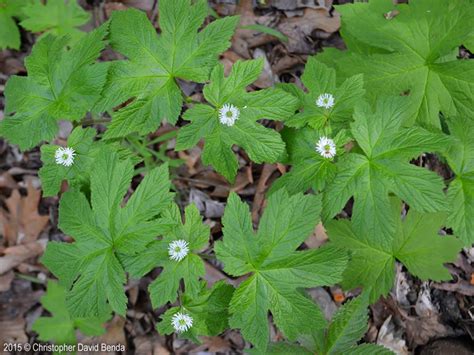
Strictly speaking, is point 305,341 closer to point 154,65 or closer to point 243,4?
point 154,65

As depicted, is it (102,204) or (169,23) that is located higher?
(169,23)

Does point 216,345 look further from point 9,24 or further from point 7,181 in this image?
point 9,24

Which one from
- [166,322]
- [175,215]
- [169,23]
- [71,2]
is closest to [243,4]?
[71,2]

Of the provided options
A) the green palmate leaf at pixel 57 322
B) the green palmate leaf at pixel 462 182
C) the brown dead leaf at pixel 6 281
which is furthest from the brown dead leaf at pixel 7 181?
the green palmate leaf at pixel 462 182

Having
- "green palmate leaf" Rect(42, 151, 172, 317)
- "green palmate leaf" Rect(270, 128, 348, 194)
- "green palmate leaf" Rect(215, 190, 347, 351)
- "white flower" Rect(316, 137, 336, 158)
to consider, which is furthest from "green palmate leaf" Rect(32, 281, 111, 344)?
"white flower" Rect(316, 137, 336, 158)

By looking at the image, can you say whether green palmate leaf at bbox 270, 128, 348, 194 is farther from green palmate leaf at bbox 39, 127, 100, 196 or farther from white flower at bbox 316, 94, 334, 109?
green palmate leaf at bbox 39, 127, 100, 196
